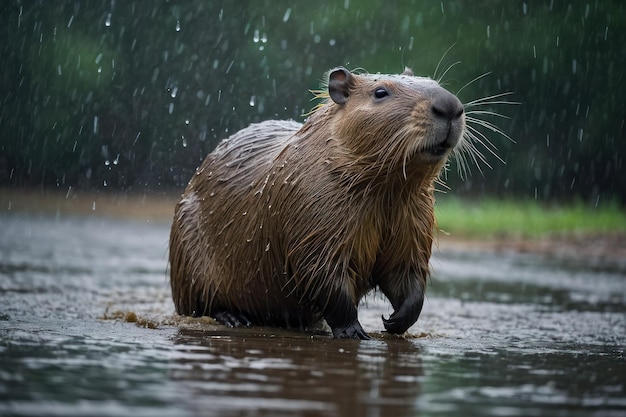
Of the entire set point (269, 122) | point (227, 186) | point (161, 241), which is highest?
point (269, 122)

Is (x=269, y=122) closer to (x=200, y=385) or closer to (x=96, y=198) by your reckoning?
(x=200, y=385)

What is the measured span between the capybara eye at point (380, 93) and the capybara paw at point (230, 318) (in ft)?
4.80

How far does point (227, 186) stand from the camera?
609 centimetres

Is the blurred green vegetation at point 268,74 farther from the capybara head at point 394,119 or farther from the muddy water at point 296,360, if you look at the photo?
the capybara head at point 394,119

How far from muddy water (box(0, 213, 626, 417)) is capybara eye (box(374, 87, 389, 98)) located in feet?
4.04

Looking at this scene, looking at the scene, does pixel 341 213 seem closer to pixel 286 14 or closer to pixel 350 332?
pixel 350 332

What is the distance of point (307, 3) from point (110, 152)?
20.3ft

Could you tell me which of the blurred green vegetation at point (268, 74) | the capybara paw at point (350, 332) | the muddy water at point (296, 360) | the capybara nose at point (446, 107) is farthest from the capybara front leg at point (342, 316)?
the blurred green vegetation at point (268, 74)

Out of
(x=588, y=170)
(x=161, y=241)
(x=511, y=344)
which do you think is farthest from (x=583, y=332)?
(x=588, y=170)

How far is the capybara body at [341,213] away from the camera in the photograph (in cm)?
518

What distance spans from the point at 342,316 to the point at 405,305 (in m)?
0.36

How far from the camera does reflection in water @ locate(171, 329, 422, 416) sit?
3205 mm

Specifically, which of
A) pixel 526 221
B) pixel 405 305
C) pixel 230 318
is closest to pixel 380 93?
pixel 405 305

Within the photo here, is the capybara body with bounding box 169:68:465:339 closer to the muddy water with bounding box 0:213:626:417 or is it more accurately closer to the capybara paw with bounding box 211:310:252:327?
the capybara paw with bounding box 211:310:252:327
